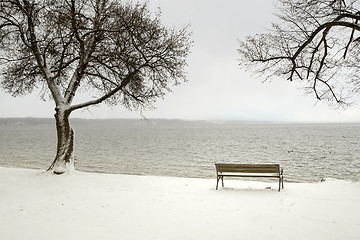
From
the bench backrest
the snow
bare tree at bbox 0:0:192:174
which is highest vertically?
bare tree at bbox 0:0:192:174

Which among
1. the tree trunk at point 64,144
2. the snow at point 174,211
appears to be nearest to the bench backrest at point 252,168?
the snow at point 174,211

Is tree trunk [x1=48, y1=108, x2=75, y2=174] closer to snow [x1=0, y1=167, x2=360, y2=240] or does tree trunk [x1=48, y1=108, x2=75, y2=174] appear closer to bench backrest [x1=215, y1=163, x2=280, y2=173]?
snow [x1=0, y1=167, x2=360, y2=240]

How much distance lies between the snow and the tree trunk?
1566mm

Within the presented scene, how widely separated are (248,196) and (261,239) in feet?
11.7

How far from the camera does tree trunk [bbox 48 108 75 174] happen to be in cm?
1263

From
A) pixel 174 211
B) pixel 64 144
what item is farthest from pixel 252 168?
pixel 64 144

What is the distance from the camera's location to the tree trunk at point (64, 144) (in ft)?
41.4

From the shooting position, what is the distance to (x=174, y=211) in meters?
7.29

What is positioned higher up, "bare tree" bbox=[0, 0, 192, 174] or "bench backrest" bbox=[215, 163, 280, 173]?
"bare tree" bbox=[0, 0, 192, 174]

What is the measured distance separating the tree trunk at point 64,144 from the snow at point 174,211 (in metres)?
1.57

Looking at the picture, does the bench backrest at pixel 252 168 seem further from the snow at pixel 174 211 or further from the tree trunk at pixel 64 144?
the tree trunk at pixel 64 144

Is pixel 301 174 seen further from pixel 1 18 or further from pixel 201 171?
pixel 1 18

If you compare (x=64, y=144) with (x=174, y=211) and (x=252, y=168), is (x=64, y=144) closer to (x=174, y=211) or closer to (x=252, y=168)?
(x=174, y=211)

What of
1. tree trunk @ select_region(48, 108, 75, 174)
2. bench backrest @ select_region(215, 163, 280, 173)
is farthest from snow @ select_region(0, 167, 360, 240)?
tree trunk @ select_region(48, 108, 75, 174)
